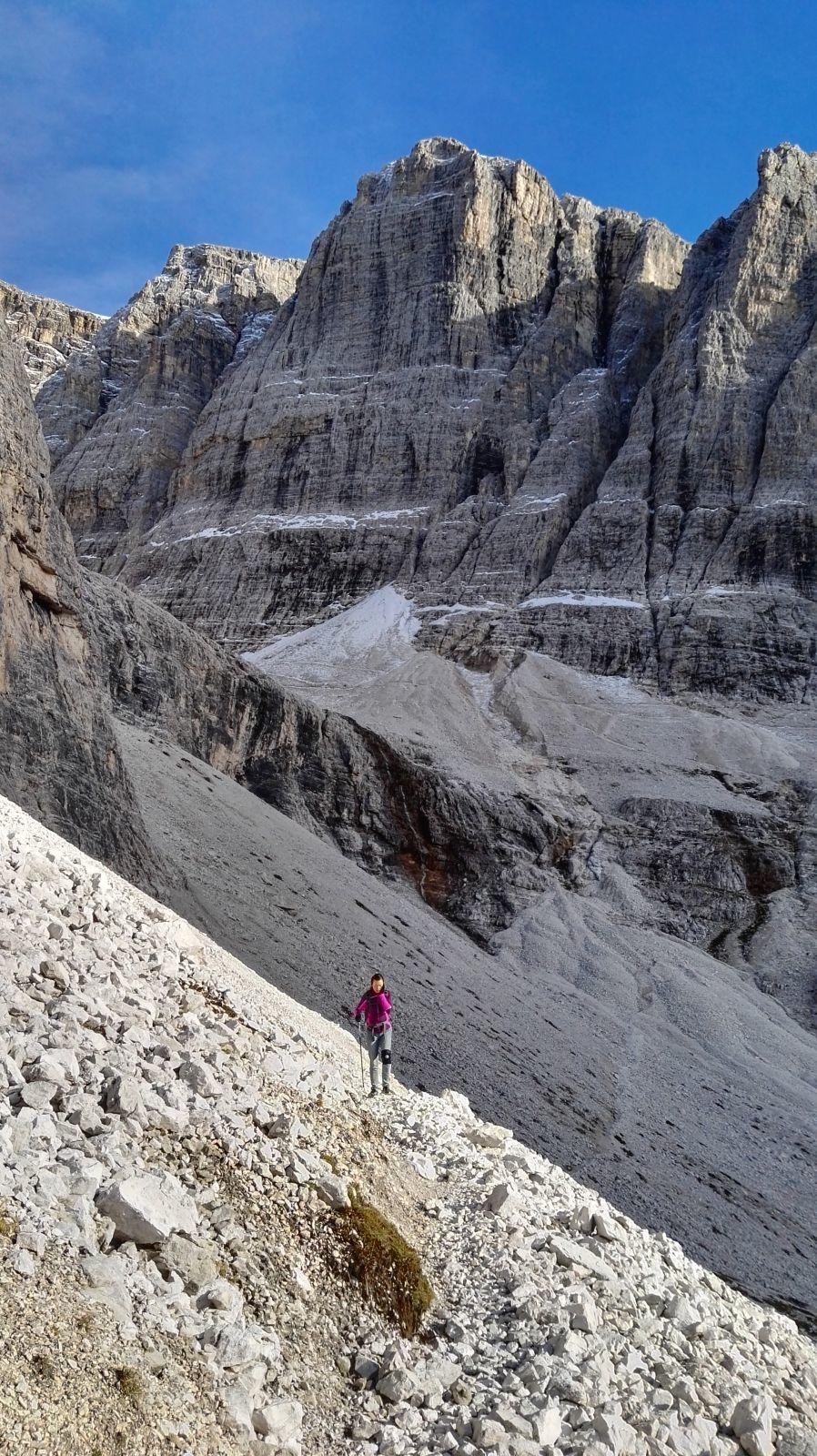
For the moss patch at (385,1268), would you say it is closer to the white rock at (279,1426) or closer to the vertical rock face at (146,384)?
the white rock at (279,1426)

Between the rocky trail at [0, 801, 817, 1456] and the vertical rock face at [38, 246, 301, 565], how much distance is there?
3985 inches

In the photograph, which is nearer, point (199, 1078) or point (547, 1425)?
point (547, 1425)

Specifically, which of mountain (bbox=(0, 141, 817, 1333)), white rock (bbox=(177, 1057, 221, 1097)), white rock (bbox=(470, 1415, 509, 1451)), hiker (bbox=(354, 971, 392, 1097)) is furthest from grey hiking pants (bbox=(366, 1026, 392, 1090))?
mountain (bbox=(0, 141, 817, 1333))

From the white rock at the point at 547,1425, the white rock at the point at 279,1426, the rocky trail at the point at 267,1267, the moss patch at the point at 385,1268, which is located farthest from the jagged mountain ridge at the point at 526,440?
the white rock at the point at 279,1426

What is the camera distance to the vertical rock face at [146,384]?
112062 mm

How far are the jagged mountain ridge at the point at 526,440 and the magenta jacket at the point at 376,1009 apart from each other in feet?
196

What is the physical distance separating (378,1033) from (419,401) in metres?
91.5

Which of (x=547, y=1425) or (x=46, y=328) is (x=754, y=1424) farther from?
(x=46, y=328)

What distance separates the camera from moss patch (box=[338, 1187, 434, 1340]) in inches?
319

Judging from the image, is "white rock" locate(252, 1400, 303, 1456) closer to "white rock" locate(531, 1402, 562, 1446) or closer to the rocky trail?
the rocky trail

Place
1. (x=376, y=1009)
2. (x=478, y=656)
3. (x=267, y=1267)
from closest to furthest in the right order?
(x=267, y=1267) → (x=376, y=1009) → (x=478, y=656)

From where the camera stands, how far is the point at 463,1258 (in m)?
9.16

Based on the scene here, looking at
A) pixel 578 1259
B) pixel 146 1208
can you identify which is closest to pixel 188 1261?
pixel 146 1208

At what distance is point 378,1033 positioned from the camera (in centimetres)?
1234
